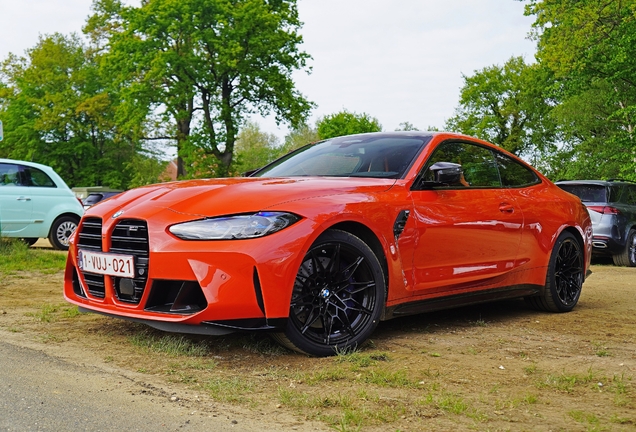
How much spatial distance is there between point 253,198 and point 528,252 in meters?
2.81

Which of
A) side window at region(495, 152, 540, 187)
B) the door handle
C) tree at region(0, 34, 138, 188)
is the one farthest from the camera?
tree at region(0, 34, 138, 188)

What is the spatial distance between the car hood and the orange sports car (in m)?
0.01

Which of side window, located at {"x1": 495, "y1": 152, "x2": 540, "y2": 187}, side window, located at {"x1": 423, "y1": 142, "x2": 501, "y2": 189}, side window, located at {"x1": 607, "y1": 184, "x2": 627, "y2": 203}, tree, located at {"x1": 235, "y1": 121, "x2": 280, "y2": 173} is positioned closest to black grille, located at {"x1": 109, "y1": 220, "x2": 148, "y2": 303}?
side window, located at {"x1": 423, "y1": 142, "x2": 501, "y2": 189}

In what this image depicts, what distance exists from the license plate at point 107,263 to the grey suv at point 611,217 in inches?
413

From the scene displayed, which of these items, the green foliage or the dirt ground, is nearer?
the dirt ground

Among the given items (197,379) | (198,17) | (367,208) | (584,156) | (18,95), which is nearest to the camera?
(197,379)

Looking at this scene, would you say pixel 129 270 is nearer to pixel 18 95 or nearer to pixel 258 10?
pixel 258 10

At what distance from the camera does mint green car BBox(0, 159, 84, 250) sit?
1342 centimetres

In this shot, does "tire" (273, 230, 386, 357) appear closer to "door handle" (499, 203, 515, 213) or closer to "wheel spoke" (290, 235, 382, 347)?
"wheel spoke" (290, 235, 382, 347)

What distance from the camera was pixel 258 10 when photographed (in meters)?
37.8

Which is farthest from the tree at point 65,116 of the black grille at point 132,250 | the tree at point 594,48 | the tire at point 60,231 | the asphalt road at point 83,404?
the asphalt road at point 83,404

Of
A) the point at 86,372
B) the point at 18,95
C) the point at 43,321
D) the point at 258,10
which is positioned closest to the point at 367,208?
the point at 86,372

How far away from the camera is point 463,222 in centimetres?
556

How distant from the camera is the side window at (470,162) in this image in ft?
18.9
